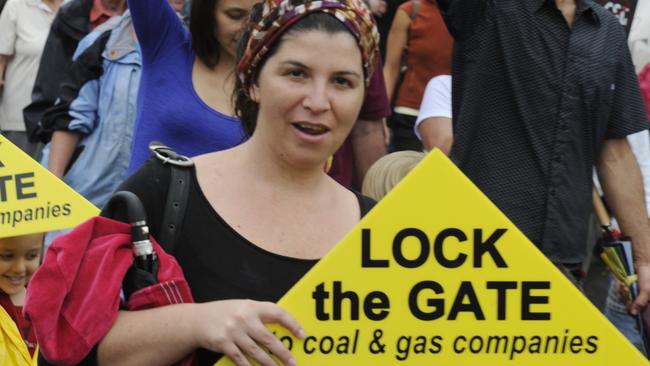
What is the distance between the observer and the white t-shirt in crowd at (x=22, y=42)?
8305 mm

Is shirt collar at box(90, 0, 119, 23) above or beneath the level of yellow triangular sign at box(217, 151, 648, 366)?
beneath

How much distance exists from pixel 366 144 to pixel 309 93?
2866 mm

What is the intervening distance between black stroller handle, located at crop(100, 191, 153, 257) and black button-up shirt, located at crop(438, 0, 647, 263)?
2175 mm

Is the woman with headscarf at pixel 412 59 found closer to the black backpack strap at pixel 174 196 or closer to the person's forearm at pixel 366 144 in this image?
the person's forearm at pixel 366 144

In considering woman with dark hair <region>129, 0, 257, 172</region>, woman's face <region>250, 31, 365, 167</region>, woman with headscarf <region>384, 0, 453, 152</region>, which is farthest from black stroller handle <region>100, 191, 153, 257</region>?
woman with headscarf <region>384, 0, 453, 152</region>

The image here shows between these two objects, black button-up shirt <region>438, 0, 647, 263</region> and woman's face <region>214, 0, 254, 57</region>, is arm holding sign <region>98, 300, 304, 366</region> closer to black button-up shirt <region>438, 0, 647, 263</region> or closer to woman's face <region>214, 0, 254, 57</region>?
woman's face <region>214, 0, 254, 57</region>

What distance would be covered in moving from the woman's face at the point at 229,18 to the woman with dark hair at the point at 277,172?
4.39 feet

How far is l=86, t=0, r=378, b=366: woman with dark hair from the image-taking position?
2.62 m

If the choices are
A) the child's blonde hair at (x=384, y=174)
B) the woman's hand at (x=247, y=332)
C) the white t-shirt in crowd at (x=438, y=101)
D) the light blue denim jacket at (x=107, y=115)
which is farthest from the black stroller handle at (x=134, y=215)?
the white t-shirt in crowd at (x=438, y=101)

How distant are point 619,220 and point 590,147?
0.36 meters

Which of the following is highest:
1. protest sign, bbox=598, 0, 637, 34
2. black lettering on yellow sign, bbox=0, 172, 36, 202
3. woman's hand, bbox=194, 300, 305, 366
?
woman's hand, bbox=194, 300, 305, 366

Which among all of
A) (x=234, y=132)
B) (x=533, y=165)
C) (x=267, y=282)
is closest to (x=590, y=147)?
(x=533, y=165)

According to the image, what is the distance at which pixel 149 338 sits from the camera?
2404mm

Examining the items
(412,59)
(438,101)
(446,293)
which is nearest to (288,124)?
(446,293)
